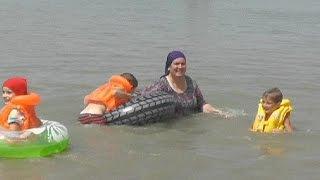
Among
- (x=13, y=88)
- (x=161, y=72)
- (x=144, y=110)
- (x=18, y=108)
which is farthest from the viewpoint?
(x=161, y=72)

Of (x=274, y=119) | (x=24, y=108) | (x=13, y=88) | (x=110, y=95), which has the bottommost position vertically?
(x=274, y=119)

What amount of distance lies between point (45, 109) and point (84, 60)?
14.5 feet

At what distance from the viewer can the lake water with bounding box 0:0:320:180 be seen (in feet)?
22.3

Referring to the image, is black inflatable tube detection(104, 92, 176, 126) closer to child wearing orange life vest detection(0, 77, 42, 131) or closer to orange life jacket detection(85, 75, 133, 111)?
orange life jacket detection(85, 75, 133, 111)

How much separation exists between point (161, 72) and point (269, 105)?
16.6 ft

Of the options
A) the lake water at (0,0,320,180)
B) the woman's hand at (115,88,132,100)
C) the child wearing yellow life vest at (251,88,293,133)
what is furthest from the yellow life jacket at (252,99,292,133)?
the woman's hand at (115,88,132,100)

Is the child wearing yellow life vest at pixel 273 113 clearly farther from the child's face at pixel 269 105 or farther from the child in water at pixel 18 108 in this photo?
the child in water at pixel 18 108

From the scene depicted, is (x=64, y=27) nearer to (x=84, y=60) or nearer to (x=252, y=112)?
(x=84, y=60)

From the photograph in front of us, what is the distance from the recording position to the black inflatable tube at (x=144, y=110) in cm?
825

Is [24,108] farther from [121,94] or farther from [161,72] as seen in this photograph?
[161,72]

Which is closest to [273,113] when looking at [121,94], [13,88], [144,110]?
[144,110]

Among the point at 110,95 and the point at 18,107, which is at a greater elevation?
the point at 18,107

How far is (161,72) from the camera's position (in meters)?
12.8

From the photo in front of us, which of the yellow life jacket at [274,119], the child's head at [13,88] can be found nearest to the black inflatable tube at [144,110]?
the yellow life jacket at [274,119]
